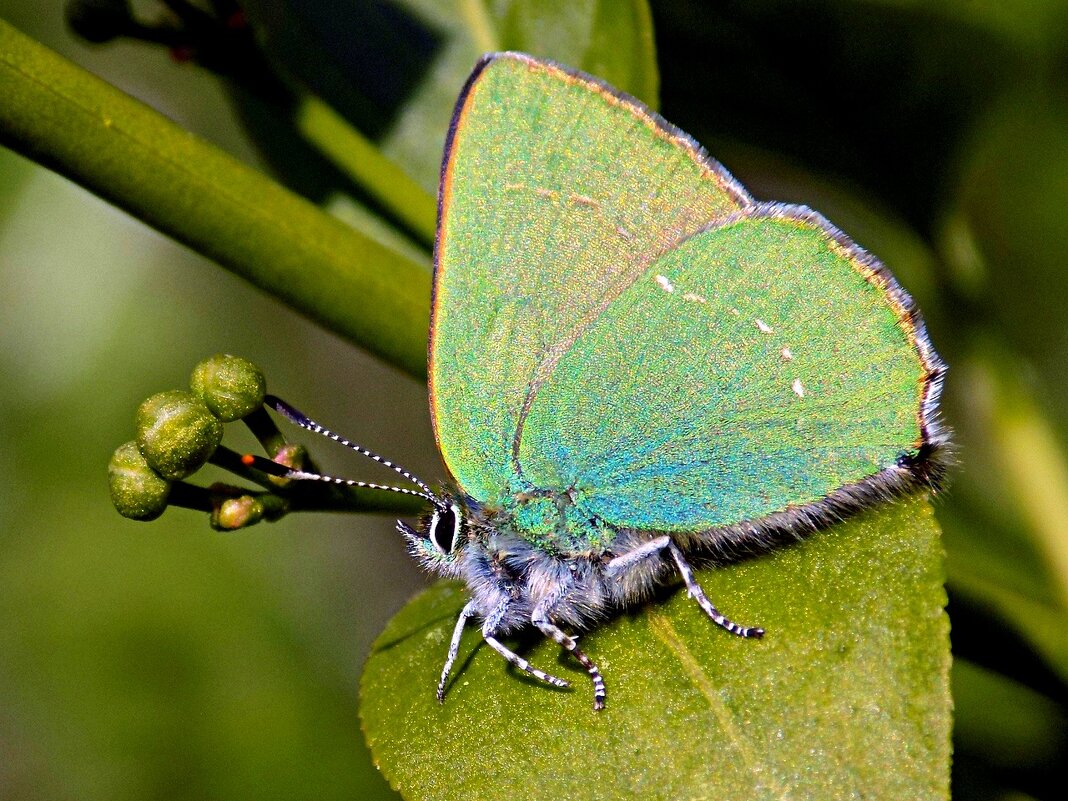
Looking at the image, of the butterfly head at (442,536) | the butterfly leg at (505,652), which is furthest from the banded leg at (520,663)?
the butterfly head at (442,536)

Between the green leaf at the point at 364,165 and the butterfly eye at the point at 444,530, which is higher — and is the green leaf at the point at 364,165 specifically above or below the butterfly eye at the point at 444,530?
above

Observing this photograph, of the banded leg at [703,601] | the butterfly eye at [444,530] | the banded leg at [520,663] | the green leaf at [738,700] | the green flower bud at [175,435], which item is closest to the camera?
the green leaf at [738,700]

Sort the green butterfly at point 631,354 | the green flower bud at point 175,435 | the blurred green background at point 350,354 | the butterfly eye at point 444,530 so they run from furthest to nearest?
the blurred green background at point 350,354
the butterfly eye at point 444,530
the green butterfly at point 631,354
the green flower bud at point 175,435

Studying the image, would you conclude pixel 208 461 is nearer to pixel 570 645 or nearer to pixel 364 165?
pixel 570 645

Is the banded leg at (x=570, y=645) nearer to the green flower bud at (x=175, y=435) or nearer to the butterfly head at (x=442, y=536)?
the butterfly head at (x=442, y=536)

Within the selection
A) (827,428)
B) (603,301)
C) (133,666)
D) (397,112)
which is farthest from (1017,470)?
(133,666)

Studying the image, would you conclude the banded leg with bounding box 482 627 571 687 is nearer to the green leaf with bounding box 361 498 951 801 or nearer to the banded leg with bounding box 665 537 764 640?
the green leaf with bounding box 361 498 951 801

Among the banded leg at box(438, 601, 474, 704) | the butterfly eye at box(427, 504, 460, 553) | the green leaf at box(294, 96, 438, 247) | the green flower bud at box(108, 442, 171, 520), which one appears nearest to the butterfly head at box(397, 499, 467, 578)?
the butterfly eye at box(427, 504, 460, 553)
